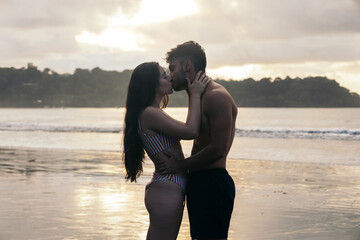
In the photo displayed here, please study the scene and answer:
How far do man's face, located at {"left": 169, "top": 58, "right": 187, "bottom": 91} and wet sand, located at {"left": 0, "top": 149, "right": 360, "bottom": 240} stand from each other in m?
2.88

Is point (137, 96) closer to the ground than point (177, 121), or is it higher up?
higher up

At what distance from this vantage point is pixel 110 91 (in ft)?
466

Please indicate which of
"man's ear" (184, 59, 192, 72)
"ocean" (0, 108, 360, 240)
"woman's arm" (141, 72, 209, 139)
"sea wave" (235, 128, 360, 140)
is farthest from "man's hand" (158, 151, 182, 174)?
"sea wave" (235, 128, 360, 140)

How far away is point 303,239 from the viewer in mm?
6367

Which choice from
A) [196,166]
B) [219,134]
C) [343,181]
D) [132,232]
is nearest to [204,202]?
[196,166]

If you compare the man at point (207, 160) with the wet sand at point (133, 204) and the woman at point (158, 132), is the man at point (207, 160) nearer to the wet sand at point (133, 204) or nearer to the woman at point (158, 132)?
the woman at point (158, 132)

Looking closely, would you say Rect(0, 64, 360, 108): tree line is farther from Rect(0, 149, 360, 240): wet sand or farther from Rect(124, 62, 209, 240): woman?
Rect(124, 62, 209, 240): woman

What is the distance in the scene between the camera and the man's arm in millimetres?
3736

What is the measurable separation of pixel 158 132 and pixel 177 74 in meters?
0.43

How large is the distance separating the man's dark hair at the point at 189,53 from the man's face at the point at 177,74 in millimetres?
31

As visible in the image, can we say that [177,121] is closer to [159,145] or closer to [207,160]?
[159,145]

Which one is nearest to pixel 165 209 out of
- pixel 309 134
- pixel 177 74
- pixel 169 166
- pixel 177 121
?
pixel 169 166

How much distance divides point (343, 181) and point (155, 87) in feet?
29.8

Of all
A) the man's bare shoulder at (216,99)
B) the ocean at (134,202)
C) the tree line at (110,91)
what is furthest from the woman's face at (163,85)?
the tree line at (110,91)
